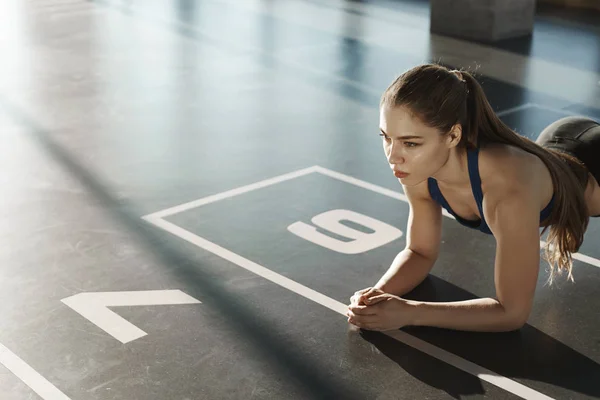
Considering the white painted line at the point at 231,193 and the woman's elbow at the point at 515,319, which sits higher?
the woman's elbow at the point at 515,319

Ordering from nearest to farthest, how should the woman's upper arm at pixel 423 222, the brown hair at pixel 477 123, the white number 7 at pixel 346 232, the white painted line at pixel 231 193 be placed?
the brown hair at pixel 477 123 → the woman's upper arm at pixel 423 222 → the white number 7 at pixel 346 232 → the white painted line at pixel 231 193

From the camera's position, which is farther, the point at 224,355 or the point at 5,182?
the point at 5,182

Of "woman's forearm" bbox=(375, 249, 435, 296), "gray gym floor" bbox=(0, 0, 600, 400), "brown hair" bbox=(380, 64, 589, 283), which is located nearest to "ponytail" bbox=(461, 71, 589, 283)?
"brown hair" bbox=(380, 64, 589, 283)

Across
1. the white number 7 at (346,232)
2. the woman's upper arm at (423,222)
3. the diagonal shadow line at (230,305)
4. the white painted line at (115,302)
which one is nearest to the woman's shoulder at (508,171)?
the woman's upper arm at (423,222)

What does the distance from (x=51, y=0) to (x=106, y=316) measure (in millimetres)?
7620

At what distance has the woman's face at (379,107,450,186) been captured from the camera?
10.1 feet

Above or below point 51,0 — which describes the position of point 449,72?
above

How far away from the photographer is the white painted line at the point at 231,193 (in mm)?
4830

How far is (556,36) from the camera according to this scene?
9328 mm

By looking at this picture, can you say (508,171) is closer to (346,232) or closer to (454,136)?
(454,136)

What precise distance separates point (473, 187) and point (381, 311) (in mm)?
563

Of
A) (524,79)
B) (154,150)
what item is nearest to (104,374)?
(154,150)

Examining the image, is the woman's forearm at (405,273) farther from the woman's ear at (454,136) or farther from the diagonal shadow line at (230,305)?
the woman's ear at (454,136)

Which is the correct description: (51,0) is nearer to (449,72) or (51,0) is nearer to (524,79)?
(524,79)
